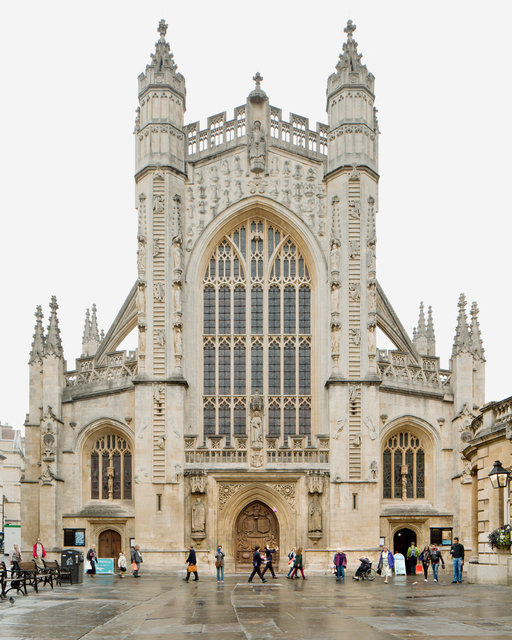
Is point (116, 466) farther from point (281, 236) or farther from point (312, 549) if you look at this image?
point (281, 236)

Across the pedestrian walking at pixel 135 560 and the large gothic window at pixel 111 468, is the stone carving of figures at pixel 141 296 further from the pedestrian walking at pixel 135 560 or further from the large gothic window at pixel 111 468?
the pedestrian walking at pixel 135 560

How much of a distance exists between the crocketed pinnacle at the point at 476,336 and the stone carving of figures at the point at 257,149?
11.9 metres

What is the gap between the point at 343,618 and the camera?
666 inches

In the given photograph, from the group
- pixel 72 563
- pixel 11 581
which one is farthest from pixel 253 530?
pixel 11 581

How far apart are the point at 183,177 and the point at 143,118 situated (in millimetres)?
3340

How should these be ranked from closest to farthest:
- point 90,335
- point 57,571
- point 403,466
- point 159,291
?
point 57,571 < point 159,291 < point 403,466 < point 90,335

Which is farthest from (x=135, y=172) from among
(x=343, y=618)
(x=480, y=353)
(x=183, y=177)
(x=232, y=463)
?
(x=343, y=618)

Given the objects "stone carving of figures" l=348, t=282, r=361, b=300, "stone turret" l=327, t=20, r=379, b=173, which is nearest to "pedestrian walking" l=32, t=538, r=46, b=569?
"stone carving of figures" l=348, t=282, r=361, b=300

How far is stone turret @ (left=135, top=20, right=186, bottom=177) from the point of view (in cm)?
4141

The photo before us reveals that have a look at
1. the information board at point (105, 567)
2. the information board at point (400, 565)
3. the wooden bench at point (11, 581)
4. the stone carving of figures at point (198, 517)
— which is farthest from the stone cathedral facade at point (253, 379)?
the wooden bench at point (11, 581)

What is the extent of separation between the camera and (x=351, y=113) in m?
42.1

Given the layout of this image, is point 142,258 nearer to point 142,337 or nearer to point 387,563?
point 142,337

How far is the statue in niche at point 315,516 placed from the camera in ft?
126

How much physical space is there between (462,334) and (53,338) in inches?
723
